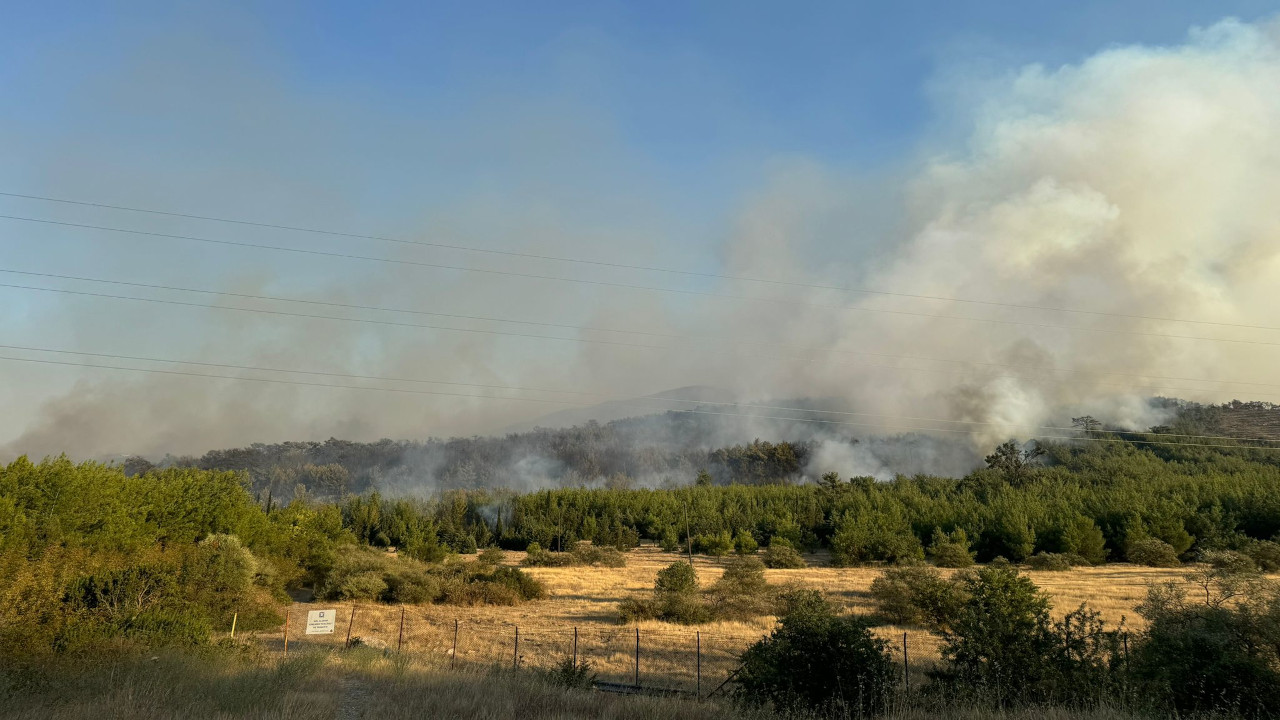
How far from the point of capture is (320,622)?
25.5m

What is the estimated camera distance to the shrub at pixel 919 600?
34.7 meters

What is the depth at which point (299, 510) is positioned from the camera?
237 feet

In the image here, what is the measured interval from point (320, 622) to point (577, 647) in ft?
36.2

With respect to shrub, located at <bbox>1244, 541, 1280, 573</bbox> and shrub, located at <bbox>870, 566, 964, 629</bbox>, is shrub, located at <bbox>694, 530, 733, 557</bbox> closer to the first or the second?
shrub, located at <bbox>1244, 541, 1280, 573</bbox>

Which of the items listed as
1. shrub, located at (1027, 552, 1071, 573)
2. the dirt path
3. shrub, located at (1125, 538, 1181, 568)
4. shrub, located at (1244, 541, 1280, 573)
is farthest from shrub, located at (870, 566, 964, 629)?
shrub, located at (1125, 538, 1181, 568)

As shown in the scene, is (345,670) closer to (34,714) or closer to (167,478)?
(34,714)

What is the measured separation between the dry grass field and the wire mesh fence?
5 centimetres

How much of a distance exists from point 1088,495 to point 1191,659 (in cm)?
11308

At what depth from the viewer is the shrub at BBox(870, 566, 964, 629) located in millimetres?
34719

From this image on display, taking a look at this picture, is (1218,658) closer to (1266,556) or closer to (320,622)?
(320,622)

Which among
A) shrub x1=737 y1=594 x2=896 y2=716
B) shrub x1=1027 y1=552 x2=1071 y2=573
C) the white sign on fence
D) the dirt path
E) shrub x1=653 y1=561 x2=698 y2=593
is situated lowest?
shrub x1=1027 y1=552 x2=1071 y2=573

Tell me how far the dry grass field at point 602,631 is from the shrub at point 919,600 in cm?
196

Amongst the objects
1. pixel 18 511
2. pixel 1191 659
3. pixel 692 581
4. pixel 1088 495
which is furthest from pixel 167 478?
pixel 1088 495

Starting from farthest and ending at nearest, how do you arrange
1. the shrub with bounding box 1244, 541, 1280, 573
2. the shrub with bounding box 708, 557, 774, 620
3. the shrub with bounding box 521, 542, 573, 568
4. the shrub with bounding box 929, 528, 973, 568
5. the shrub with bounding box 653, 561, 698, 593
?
1. the shrub with bounding box 521, 542, 573, 568
2. the shrub with bounding box 929, 528, 973, 568
3. the shrub with bounding box 1244, 541, 1280, 573
4. the shrub with bounding box 653, 561, 698, 593
5. the shrub with bounding box 708, 557, 774, 620
